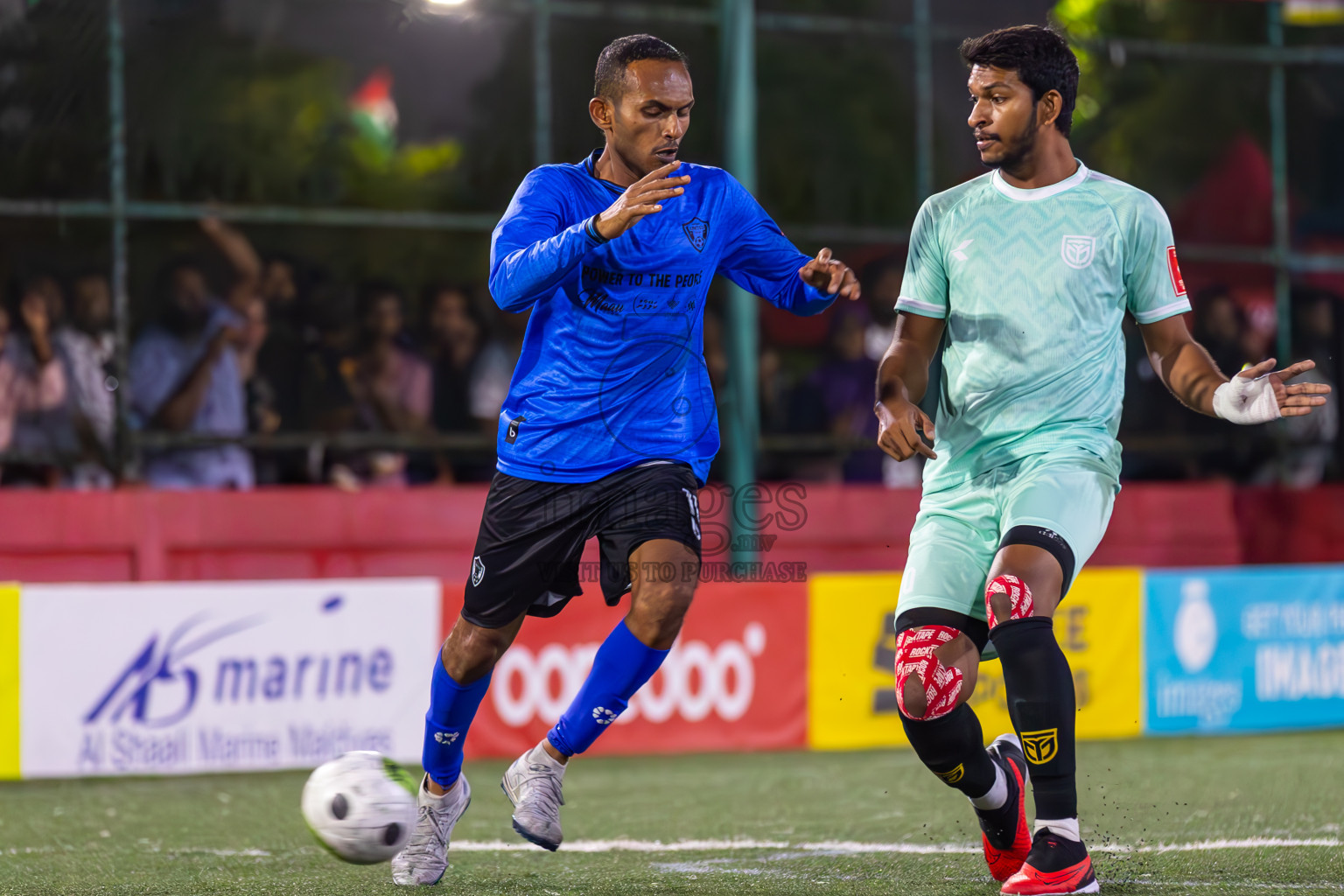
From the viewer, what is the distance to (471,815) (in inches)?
281

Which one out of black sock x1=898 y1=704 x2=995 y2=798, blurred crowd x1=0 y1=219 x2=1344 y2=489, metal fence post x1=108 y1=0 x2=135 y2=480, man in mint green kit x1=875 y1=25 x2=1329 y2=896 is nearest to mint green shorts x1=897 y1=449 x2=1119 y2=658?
man in mint green kit x1=875 y1=25 x2=1329 y2=896

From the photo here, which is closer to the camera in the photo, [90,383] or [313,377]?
[90,383]

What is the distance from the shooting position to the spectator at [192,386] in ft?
36.4

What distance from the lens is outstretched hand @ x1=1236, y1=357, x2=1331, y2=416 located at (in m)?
4.29

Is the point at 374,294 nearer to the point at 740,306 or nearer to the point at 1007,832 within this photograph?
the point at 740,306

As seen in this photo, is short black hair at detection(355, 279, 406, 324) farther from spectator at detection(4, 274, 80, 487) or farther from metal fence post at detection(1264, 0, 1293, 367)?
metal fence post at detection(1264, 0, 1293, 367)

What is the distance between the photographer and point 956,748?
15.6 ft

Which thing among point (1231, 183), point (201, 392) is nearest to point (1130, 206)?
point (201, 392)

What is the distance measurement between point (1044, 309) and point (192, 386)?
757 centimetres

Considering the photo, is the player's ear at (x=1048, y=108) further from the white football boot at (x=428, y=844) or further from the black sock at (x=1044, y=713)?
the white football boot at (x=428, y=844)

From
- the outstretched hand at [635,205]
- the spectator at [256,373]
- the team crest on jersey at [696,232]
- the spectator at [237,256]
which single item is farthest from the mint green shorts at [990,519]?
the spectator at [237,256]

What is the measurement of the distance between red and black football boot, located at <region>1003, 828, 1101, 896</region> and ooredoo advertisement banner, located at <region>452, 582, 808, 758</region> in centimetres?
508

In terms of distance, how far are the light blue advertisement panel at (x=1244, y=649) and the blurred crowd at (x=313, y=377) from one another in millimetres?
2785

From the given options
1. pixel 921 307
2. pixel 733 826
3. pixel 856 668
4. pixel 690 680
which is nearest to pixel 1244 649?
pixel 856 668
